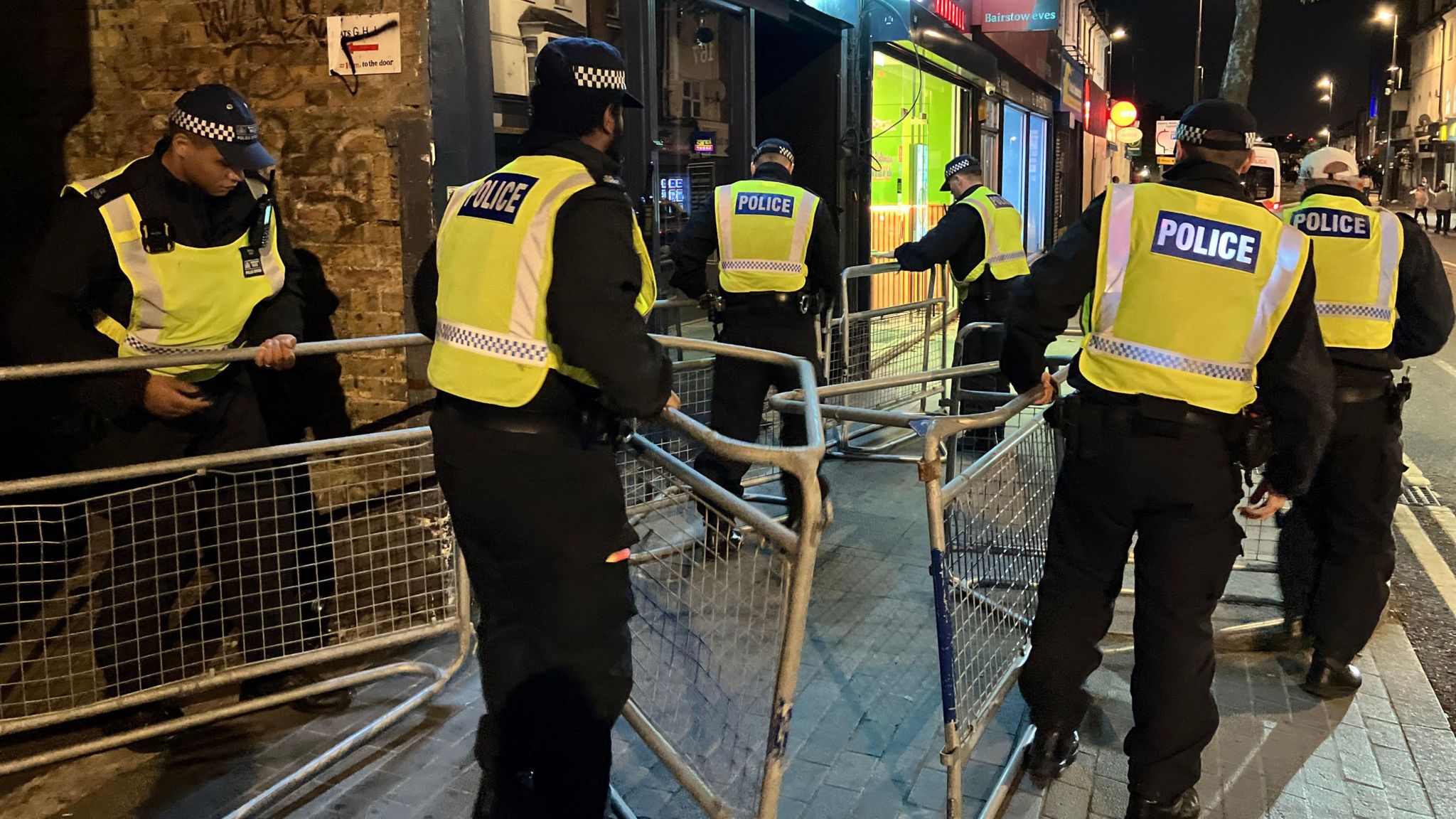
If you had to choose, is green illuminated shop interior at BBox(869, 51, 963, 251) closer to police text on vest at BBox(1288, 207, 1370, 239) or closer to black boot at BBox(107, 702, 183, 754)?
police text on vest at BBox(1288, 207, 1370, 239)

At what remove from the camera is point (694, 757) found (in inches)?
112

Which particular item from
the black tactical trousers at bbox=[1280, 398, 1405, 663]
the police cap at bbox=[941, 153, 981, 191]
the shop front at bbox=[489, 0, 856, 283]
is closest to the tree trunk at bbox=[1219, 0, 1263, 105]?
the shop front at bbox=[489, 0, 856, 283]

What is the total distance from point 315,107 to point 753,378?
2.43 m

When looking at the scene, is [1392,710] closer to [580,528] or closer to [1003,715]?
[1003,715]

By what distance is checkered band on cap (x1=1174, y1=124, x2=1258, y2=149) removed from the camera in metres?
3.12

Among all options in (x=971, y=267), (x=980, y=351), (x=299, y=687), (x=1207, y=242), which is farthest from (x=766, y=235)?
(x=299, y=687)

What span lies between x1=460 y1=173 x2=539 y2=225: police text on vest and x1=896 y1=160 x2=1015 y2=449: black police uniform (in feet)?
15.5

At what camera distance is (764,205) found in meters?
5.53

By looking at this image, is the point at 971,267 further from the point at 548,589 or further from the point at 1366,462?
the point at 548,589

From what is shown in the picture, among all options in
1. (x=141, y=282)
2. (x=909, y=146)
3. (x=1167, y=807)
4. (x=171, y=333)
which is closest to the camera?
(x=1167, y=807)

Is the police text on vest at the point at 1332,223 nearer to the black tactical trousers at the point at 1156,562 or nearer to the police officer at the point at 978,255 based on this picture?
the black tactical trousers at the point at 1156,562

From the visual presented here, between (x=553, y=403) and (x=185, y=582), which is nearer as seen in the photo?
(x=553, y=403)

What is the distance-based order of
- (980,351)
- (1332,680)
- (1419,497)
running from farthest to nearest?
(980,351) → (1419,497) → (1332,680)

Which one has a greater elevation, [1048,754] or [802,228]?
[802,228]
